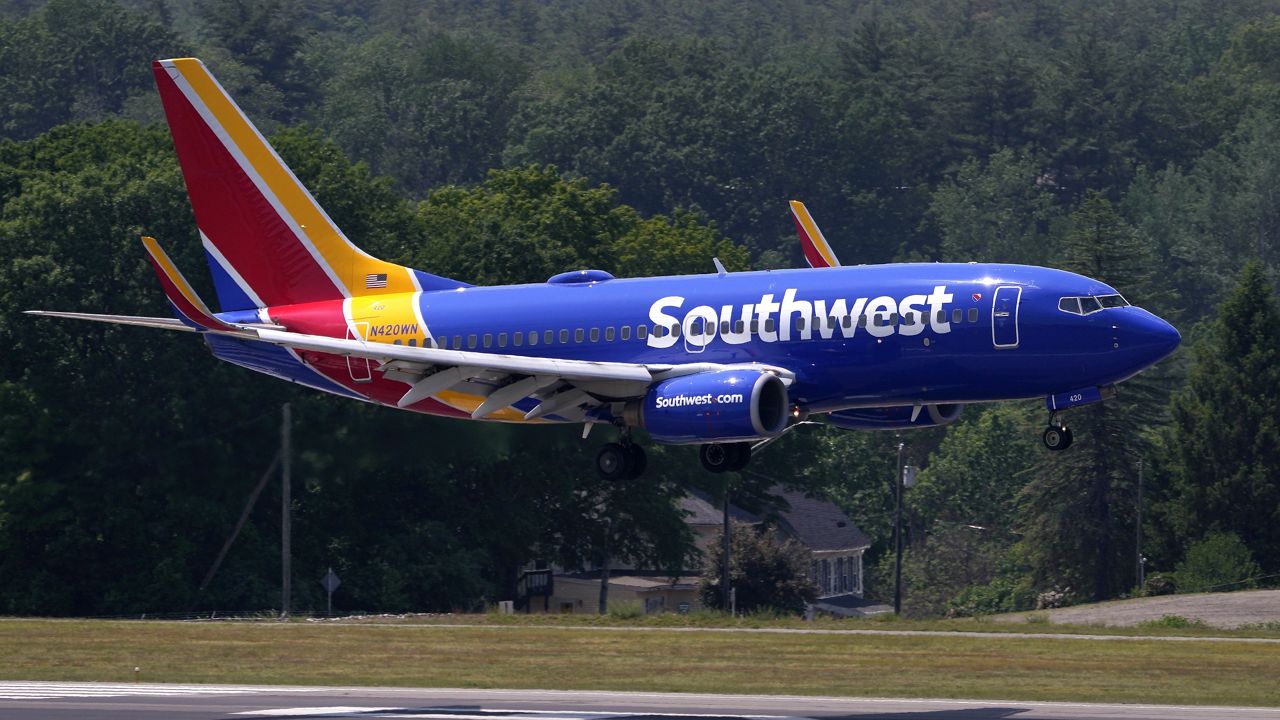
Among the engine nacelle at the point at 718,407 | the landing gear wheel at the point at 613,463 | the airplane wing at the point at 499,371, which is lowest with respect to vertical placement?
the landing gear wheel at the point at 613,463

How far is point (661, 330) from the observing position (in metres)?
57.8

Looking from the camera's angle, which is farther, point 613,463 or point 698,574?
point 698,574

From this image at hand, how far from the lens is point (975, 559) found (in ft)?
491

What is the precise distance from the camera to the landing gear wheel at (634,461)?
191 feet

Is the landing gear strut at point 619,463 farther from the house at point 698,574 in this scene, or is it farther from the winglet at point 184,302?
the house at point 698,574

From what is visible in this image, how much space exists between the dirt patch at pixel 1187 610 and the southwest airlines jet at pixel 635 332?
18577mm

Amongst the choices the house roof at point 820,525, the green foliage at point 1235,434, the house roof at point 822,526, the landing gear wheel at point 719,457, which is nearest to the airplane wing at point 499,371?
the landing gear wheel at point 719,457

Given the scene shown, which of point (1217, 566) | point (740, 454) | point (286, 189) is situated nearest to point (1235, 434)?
point (1217, 566)

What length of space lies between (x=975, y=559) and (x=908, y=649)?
301 feet

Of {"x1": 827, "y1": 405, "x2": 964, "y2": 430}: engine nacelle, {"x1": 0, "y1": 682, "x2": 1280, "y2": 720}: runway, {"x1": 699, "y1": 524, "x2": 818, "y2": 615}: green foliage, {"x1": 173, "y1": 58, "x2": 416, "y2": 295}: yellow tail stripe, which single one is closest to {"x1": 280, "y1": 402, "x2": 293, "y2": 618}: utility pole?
{"x1": 173, "y1": 58, "x2": 416, "y2": 295}: yellow tail stripe

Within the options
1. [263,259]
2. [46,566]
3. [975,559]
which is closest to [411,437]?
[263,259]

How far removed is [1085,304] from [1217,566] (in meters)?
50.7

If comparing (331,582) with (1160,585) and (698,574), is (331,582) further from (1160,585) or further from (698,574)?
(1160,585)

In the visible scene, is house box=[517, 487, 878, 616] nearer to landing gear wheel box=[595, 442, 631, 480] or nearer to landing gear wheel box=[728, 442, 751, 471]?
landing gear wheel box=[728, 442, 751, 471]
